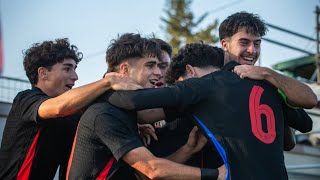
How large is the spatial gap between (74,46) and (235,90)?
6.42ft

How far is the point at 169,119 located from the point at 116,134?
1.36 ft

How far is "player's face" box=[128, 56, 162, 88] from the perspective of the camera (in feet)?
11.4

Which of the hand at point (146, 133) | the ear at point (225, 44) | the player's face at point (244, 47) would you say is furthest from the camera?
the ear at point (225, 44)

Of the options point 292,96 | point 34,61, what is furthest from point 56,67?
point 292,96

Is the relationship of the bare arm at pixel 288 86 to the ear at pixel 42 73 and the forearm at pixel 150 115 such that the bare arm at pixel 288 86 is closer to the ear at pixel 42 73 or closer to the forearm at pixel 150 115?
the forearm at pixel 150 115

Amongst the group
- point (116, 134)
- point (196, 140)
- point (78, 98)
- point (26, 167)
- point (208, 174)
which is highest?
point (78, 98)

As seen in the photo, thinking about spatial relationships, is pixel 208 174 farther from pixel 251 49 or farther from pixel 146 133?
pixel 251 49

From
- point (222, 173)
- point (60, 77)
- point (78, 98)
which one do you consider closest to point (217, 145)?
point (222, 173)

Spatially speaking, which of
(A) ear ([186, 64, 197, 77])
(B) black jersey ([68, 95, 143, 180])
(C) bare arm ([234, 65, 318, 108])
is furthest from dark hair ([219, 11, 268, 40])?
(B) black jersey ([68, 95, 143, 180])

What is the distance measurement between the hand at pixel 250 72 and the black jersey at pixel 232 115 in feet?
0.14

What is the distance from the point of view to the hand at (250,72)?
3086mm

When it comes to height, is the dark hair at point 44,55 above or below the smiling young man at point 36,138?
above

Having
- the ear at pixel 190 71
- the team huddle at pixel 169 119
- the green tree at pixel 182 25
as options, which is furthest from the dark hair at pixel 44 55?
the green tree at pixel 182 25

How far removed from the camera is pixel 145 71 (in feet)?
11.4
